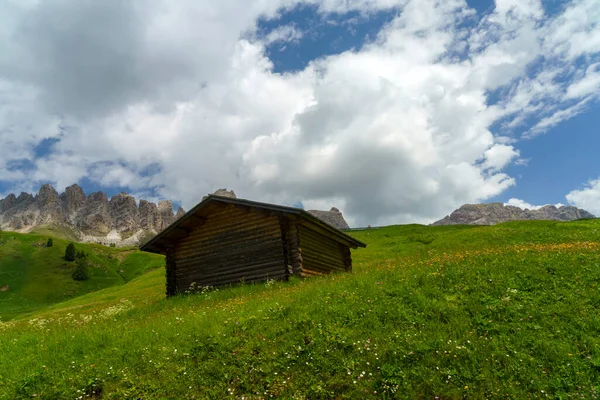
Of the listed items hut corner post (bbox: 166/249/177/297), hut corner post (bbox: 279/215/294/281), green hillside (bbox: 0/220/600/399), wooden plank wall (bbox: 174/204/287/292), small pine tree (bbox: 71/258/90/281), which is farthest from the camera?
small pine tree (bbox: 71/258/90/281)

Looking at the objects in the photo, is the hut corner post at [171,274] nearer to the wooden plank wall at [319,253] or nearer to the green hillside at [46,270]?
the wooden plank wall at [319,253]

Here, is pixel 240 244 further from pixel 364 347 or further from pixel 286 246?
pixel 364 347

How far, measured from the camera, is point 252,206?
21.8 m

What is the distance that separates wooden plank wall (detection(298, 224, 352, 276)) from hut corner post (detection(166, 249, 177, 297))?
934 cm

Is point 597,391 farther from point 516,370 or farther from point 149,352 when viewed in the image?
point 149,352

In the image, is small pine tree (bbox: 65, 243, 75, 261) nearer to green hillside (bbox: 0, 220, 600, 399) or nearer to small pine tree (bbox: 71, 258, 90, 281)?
small pine tree (bbox: 71, 258, 90, 281)

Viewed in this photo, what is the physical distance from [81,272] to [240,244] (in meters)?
96.7

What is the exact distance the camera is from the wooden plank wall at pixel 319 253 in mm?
22641

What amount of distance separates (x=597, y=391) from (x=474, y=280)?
18.2ft

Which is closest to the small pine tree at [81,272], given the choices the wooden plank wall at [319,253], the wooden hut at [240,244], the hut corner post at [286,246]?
the wooden hut at [240,244]

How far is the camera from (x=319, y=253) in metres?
25.3

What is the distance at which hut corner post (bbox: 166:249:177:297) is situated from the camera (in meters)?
25.0

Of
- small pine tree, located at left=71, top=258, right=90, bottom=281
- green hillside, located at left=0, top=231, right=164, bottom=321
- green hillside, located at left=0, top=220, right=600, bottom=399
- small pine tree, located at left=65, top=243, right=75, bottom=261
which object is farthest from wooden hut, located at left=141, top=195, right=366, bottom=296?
small pine tree, located at left=65, top=243, right=75, bottom=261

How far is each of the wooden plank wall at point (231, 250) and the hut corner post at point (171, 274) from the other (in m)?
0.23
